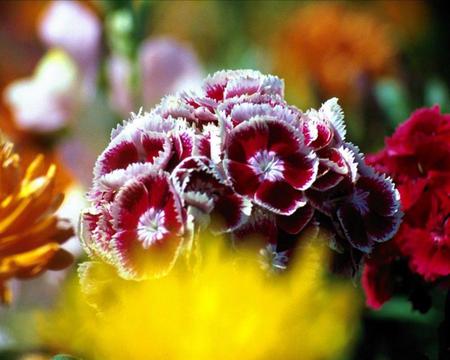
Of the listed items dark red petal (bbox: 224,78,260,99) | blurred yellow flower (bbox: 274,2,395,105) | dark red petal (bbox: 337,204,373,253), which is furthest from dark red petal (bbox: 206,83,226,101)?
blurred yellow flower (bbox: 274,2,395,105)

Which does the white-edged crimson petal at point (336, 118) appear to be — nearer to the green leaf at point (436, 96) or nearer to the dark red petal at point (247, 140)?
the dark red petal at point (247, 140)

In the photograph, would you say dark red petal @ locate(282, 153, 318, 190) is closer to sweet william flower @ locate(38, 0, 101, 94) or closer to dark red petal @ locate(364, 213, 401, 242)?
dark red petal @ locate(364, 213, 401, 242)

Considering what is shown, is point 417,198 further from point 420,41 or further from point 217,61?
point 420,41

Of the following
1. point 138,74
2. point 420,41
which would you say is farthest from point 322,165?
point 420,41

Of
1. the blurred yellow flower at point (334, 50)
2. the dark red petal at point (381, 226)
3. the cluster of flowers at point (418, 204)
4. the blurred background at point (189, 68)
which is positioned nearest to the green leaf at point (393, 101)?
the blurred background at point (189, 68)

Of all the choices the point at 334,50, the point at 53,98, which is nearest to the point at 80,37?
the point at 53,98

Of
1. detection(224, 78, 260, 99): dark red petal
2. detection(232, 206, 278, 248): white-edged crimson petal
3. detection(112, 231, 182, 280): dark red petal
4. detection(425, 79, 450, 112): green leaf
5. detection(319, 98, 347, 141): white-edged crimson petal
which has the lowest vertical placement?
detection(112, 231, 182, 280): dark red petal
